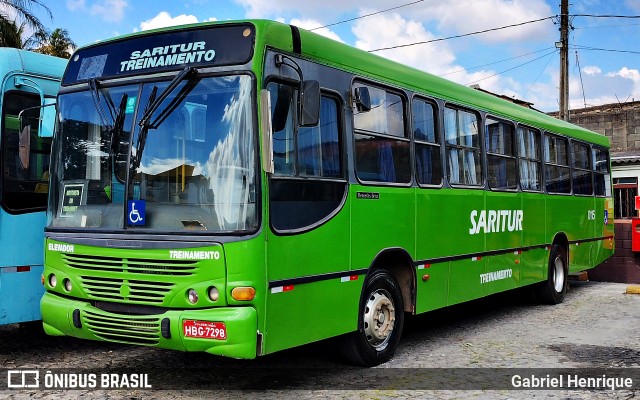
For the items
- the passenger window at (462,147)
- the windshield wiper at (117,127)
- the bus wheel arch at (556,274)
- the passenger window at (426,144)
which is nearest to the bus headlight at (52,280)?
the windshield wiper at (117,127)

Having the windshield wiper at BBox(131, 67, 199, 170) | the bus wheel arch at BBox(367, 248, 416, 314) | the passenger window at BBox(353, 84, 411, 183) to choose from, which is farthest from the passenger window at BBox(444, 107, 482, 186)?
the windshield wiper at BBox(131, 67, 199, 170)

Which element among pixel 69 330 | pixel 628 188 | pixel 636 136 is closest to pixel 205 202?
pixel 69 330

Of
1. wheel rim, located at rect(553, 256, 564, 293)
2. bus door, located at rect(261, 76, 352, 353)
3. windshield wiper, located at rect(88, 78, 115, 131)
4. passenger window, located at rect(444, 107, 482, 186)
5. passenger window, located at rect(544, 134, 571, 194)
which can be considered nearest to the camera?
bus door, located at rect(261, 76, 352, 353)

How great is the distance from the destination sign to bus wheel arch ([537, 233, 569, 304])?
24.1 ft

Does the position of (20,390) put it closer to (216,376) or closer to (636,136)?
(216,376)

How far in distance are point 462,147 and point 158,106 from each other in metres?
4.24

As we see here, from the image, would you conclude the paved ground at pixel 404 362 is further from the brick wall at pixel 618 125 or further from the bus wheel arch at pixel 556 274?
the brick wall at pixel 618 125

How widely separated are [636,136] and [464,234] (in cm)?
2300

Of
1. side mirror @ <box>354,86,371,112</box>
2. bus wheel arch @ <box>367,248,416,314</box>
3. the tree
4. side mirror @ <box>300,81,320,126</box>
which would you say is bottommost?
bus wheel arch @ <box>367,248,416,314</box>

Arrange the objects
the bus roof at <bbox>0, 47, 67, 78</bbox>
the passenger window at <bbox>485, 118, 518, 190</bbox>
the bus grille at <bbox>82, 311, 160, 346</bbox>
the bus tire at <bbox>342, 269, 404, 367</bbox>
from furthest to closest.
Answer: the passenger window at <bbox>485, 118, 518, 190</bbox>, the bus roof at <bbox>0, 47, 67, 78</bbox>, the bus tire at <bbox>342, 269, 404, 367</bbox>, the bus grille at <bbox>82, 311, 160, 346</bbox>

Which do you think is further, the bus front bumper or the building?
the building

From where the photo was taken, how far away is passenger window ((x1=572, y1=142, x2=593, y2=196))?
12641 millimetres

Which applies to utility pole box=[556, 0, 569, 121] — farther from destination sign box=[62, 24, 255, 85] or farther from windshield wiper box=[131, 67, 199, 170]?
windshield wiper box=[131, 67, 199, 170]
